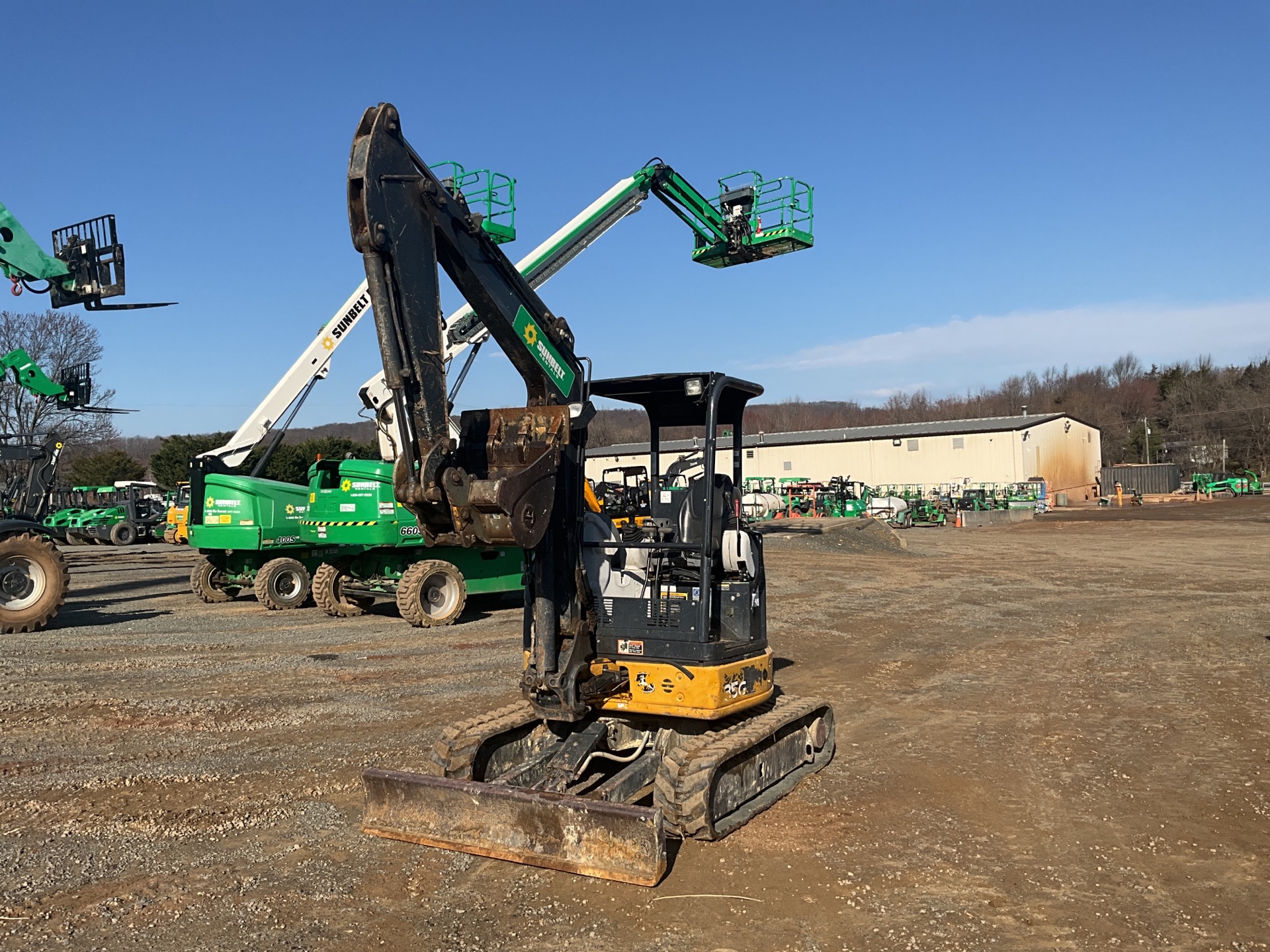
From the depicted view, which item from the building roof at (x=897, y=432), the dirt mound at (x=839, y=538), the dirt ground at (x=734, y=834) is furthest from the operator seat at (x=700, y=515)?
the building roof at (x=897, y=432)

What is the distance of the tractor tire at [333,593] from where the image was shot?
1541 cm

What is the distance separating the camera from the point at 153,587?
20438 mm

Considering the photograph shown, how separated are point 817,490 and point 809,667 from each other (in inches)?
1385

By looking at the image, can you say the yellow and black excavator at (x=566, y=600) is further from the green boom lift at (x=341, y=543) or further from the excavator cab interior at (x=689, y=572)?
the green boom lift at (x=341, y=543)

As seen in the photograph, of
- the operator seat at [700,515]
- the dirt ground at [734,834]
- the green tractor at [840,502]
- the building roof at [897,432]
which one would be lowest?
the dirt ground at [734,834]

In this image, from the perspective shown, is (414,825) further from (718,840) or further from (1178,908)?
(1178,908)

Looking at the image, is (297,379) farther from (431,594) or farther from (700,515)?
(700,515)

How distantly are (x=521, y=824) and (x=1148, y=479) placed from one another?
7169 centimetres

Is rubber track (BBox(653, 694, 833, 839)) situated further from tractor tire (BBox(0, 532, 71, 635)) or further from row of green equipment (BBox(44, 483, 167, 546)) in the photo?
row of green equipment (BBox(44, 483, 167, 546))

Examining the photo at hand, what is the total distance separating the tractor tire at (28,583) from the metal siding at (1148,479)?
64712 mm

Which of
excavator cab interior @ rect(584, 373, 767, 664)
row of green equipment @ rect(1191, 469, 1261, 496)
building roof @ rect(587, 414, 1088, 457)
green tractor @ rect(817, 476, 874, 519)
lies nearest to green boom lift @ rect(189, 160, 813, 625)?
excavator cab interior @ rect(584, 373, 767, 664)

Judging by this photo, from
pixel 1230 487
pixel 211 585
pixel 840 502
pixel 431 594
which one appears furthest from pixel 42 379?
pixel 1230 487

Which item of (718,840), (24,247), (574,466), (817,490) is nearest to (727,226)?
(24,247)

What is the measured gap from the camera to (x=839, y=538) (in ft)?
92.9
